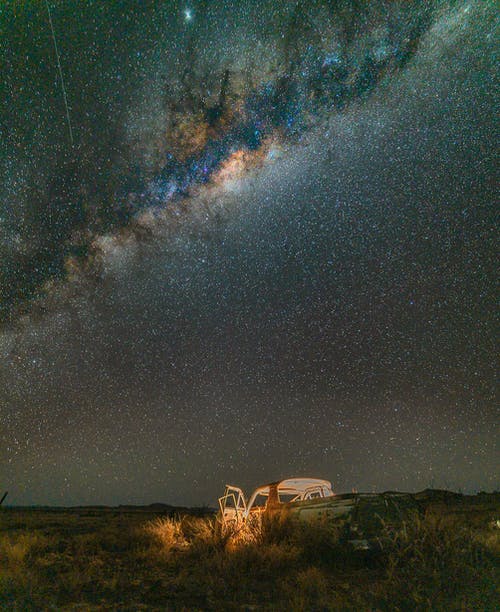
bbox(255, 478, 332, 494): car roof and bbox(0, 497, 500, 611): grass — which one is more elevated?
bbox(255, 478, 332, 494): car roof

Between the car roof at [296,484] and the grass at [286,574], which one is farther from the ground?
the car roof at [296,484]

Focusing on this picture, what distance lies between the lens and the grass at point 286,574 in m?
5.42

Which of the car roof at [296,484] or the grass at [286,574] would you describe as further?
the car roof at [296,484]

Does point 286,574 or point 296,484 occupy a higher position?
point 296,484

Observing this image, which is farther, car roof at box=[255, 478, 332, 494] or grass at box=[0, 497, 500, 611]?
car roof at box=[255, 478, 332, 494]

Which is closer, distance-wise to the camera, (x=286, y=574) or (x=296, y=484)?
(x=286, y=574)

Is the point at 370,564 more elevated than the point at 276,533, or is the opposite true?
the point at 276,533

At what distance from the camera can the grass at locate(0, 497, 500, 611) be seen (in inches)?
213

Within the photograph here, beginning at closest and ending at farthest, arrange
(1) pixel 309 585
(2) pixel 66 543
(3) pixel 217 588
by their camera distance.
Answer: (1) pixel 309 585 < (3) pixel 217 588 < (2) pixel 66 543

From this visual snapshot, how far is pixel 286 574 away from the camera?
7242mm

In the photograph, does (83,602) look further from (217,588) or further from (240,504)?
(240,504)

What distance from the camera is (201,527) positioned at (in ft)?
36.7

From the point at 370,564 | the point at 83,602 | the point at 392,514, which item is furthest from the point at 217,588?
the point at 392,514

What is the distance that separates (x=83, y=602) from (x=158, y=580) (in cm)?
177
